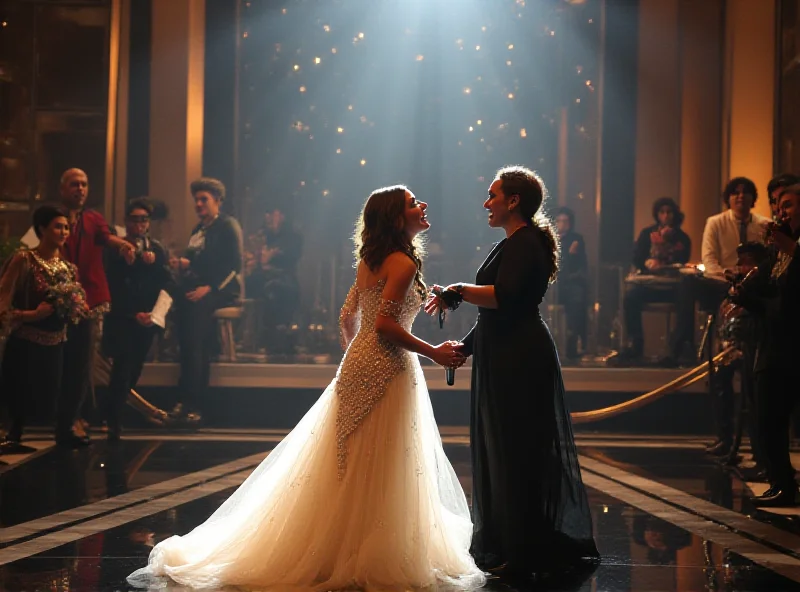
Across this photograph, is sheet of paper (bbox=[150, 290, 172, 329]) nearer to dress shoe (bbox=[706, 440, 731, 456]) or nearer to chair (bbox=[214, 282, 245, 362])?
chair (bbox=[214, 282, 245, 362])

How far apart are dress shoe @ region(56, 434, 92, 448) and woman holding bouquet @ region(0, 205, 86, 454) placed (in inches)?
12.0

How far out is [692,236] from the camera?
9.38 m

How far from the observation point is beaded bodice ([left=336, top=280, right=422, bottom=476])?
4012 mm

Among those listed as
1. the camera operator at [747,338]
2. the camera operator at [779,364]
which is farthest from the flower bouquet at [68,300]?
the camera operator at [779,364]

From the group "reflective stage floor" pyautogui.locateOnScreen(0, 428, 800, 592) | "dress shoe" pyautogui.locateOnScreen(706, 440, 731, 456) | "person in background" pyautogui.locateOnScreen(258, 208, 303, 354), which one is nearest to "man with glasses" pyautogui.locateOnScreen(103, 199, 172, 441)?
"reflective stage floor" pyautogui.locateOnScreen(0, 428, 800, 592)

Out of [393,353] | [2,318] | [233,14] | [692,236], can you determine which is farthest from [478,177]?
[393,353]

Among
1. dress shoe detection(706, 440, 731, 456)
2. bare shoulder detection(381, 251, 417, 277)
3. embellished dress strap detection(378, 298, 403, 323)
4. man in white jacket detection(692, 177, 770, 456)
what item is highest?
man in white jacket detection(692, 177, 770, 456)

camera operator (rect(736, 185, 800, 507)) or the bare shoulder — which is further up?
the bare shoulder

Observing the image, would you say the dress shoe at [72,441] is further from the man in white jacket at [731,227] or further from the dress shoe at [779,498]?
the man in white jacket at [731,227]

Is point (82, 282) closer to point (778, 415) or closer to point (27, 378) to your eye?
point (27, 378)

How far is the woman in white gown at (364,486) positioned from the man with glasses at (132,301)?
5.09 m

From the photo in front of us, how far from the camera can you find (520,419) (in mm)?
4215

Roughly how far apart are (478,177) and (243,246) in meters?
2.36

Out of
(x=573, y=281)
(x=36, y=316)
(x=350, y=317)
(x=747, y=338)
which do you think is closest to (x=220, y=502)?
(x=350, y=317)
